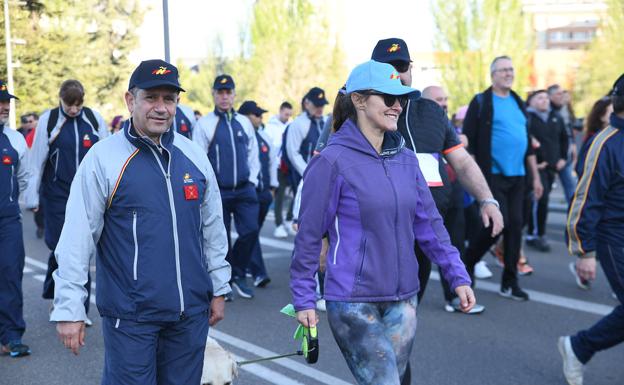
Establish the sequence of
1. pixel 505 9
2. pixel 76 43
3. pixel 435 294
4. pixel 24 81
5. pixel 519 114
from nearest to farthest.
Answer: pixel 519 114, pixel 435 294, pixel 24 81, pixel 76 43, pixel 505 9

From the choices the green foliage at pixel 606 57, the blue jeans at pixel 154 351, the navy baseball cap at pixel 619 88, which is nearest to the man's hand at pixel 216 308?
the blue jeans at pixel 154 351

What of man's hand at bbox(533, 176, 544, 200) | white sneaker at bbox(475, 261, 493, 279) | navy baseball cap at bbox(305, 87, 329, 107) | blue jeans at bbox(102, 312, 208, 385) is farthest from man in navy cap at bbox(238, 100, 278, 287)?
blue jeans at bbox(102, 312, 208, 385)

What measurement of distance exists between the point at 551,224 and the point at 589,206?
908cm

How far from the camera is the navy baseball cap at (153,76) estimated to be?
10.8 ft

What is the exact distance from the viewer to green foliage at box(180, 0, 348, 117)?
4053 centimetres

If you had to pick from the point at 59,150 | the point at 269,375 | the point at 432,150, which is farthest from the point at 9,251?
the point at 432,150

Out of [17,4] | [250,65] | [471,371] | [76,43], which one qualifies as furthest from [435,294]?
[250,65]

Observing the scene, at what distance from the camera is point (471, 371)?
548 centimetres

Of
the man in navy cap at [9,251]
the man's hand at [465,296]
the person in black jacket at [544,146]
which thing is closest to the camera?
the man's hand at [465,296]

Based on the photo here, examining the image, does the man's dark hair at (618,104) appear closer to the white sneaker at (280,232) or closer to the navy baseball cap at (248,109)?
the navy baseball cap at (248,109)

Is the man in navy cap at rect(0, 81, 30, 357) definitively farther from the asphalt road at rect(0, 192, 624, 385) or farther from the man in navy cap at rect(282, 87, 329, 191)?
the man in navy cap at rect(282, 87, 329, 191)

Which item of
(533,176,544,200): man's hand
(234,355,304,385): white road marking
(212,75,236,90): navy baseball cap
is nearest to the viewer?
(234,355,304,385): white road marking

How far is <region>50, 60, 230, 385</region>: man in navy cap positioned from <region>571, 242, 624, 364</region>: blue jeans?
247cm

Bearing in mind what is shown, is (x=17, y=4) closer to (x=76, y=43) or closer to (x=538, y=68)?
(x=76, y=43)
